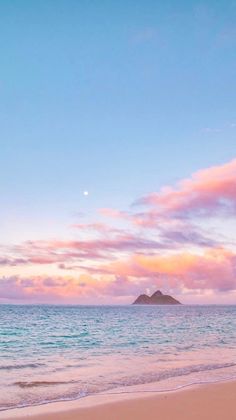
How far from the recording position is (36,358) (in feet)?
85.7

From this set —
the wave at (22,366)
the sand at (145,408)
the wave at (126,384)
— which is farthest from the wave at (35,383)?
the wave at (22,366)

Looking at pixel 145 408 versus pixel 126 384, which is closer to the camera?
pixel 145 408

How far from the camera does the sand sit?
10.9 meters

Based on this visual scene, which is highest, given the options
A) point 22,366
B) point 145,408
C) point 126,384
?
point 145,408

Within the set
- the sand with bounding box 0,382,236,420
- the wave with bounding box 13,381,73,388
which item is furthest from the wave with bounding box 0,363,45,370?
the sand with bounding box 0,382,236,420

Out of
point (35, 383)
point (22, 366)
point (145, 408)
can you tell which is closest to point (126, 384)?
point (35, 383)

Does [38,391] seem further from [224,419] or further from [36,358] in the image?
[36,358]

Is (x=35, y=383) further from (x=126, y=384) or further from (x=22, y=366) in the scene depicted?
(x=22, y=366)

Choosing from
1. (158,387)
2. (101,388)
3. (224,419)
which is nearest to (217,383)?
(158,387)

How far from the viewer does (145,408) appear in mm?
11742

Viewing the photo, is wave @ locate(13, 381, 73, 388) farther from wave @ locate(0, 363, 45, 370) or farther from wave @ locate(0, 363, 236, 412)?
wave @ locate(0, 363, 45, 370)

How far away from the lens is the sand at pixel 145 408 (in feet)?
35.9

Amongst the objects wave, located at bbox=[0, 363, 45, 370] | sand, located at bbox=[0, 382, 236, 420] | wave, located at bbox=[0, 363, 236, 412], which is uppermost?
sand, located at bbox=[0, 382, 236, 420]

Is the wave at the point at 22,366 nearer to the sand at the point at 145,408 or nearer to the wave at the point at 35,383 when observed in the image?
the wave at the point at 35,383
